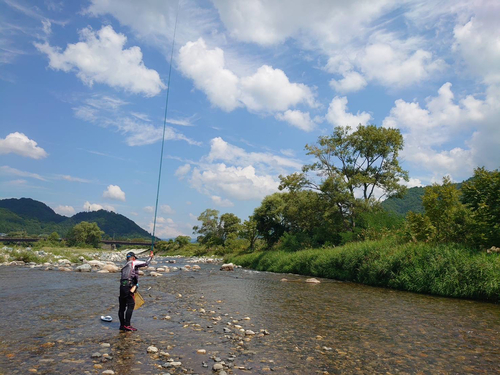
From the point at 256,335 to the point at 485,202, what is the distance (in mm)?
16137

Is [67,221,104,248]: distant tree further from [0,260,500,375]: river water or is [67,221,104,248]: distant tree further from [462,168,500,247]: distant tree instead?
[462,168,500,247]: distant tree

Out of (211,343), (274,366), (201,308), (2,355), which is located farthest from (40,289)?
(274,366)

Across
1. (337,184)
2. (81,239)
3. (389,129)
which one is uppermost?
(389,129)

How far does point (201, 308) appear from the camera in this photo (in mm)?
12180

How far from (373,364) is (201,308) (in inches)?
286

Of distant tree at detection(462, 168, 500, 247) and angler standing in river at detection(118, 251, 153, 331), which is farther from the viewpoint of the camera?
distant tree at detection(462, 168, 500, 247)

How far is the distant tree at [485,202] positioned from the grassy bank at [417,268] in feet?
4.77

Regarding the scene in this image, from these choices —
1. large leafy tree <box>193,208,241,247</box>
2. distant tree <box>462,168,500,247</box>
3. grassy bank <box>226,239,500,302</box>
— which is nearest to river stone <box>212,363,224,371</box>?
grassy bank <box>226,239,500,302</box>

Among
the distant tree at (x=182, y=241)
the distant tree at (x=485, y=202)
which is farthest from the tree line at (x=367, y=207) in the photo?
the distant tree at (x=182, y=241)

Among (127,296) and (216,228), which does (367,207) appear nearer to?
(127,296)

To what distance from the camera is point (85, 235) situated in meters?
111

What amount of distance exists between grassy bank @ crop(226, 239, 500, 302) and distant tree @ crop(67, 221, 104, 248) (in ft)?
340

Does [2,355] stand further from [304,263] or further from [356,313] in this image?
[304,263]

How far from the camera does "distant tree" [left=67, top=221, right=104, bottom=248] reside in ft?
361
